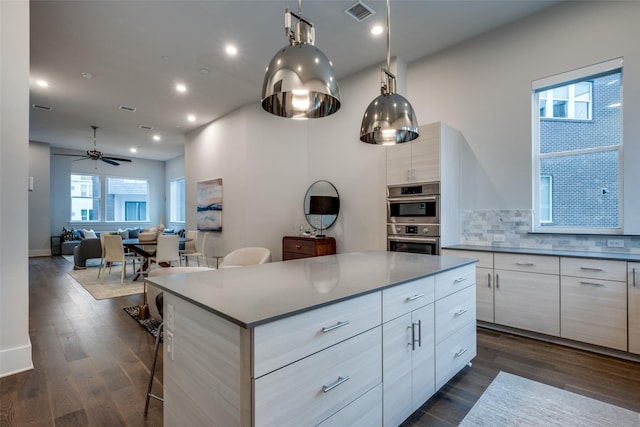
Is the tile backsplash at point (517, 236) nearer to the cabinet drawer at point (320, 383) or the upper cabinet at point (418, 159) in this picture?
the upper cabinet at point (418, 159)

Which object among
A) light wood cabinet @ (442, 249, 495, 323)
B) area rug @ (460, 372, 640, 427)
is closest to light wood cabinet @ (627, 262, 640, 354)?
area rug @ (460, 372, 640, 427)

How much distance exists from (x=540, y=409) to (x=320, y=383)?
63.1 inches

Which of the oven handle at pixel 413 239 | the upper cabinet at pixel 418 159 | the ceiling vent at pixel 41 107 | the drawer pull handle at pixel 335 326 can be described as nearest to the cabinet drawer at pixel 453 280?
the drawer pull handle at pixel 335 326

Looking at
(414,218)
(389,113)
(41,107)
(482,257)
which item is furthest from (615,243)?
(41,107)

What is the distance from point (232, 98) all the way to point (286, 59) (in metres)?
4.71

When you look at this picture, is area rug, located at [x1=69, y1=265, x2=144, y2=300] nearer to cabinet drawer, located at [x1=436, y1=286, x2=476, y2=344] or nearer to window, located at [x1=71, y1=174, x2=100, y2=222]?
window, located at [x1=71, y1=174, x2=100, y2=222]

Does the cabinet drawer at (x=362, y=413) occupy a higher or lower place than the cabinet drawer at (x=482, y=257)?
lower

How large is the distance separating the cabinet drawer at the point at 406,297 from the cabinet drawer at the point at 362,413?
0.36 m

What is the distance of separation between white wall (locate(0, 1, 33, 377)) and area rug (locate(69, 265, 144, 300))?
229 centimetres

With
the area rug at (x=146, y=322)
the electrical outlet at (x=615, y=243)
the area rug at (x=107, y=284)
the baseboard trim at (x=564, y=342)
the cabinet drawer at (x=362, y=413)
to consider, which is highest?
the electrical outlet at (x=615, y=243)

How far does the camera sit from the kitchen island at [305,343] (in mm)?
1114

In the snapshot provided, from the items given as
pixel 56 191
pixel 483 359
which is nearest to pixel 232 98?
pixel 483 359

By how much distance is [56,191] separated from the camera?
31.7ft

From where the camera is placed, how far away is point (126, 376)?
2.37m
